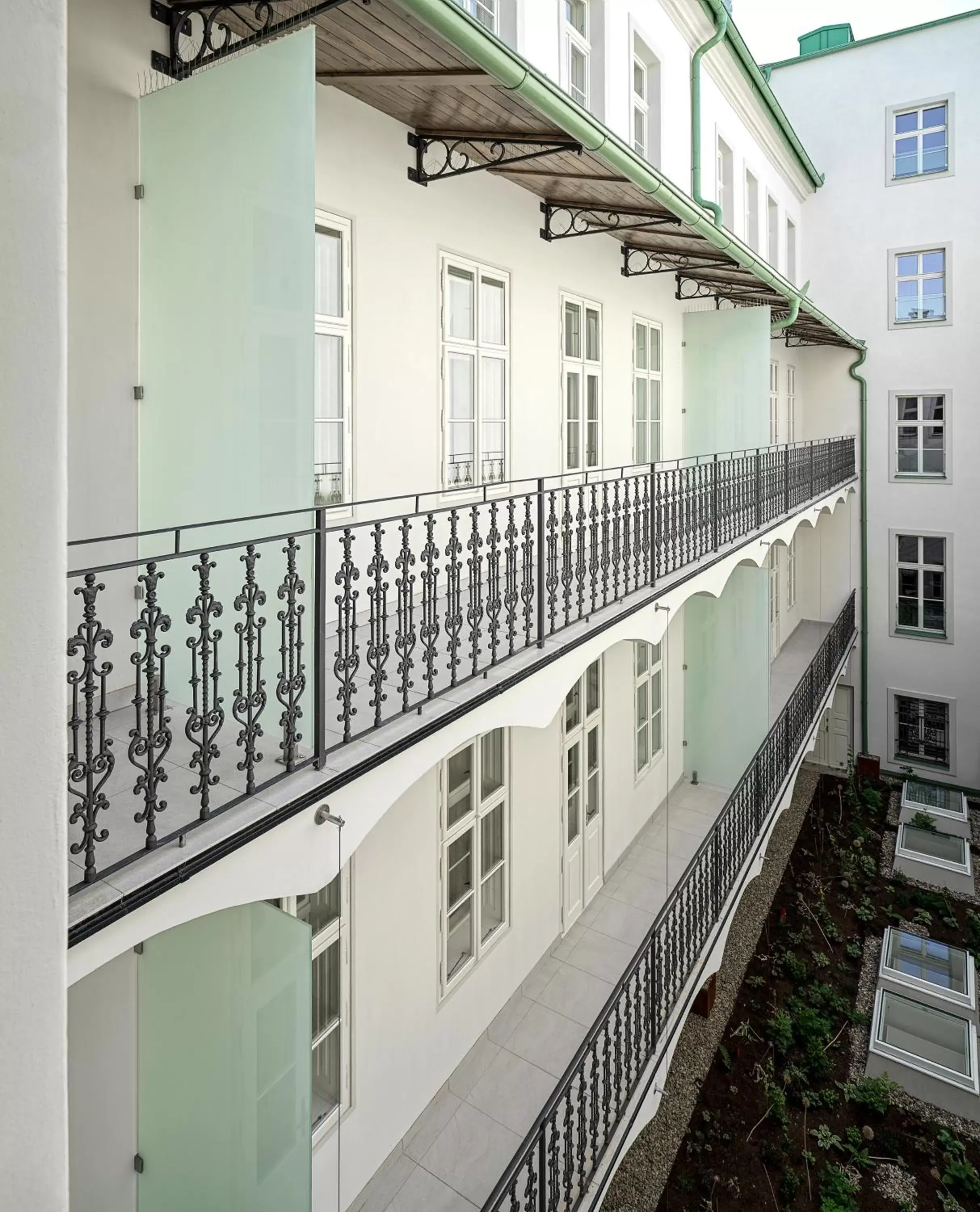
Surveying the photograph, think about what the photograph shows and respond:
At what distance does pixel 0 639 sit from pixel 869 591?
17.8 metres

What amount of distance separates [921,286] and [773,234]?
3.59 metres

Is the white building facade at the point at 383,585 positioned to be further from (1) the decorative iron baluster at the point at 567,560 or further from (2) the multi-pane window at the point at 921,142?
(2) the multi-pane window at the point at 921,142

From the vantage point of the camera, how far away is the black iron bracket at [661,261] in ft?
27.6

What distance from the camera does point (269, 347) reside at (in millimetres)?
3318

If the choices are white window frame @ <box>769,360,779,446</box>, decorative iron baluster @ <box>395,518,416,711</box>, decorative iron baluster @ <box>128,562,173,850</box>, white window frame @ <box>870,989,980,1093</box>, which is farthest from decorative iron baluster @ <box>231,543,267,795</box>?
white window frame @ <box>769,360,779,446</box>

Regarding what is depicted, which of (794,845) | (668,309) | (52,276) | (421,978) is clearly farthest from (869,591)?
(52,276)

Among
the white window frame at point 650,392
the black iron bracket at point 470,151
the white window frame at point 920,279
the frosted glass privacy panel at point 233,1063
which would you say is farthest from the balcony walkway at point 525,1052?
the white window frame at point 920,279

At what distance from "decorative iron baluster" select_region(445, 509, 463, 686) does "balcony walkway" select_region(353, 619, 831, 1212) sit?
3.59 meters

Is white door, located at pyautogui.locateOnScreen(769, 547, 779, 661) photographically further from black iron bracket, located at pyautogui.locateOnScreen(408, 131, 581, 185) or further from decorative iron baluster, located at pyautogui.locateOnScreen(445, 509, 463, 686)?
decorative iron baluster, located at pyautogui.locateOnScreen(445, 509, 463, 686)

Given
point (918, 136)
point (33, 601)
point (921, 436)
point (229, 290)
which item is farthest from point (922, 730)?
point (33, 601)

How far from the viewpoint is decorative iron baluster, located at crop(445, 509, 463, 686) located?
365 cm

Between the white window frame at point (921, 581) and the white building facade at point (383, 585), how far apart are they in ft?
26.7

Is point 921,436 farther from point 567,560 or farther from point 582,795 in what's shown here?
point 567,560

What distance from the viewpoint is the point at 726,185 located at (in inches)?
453
